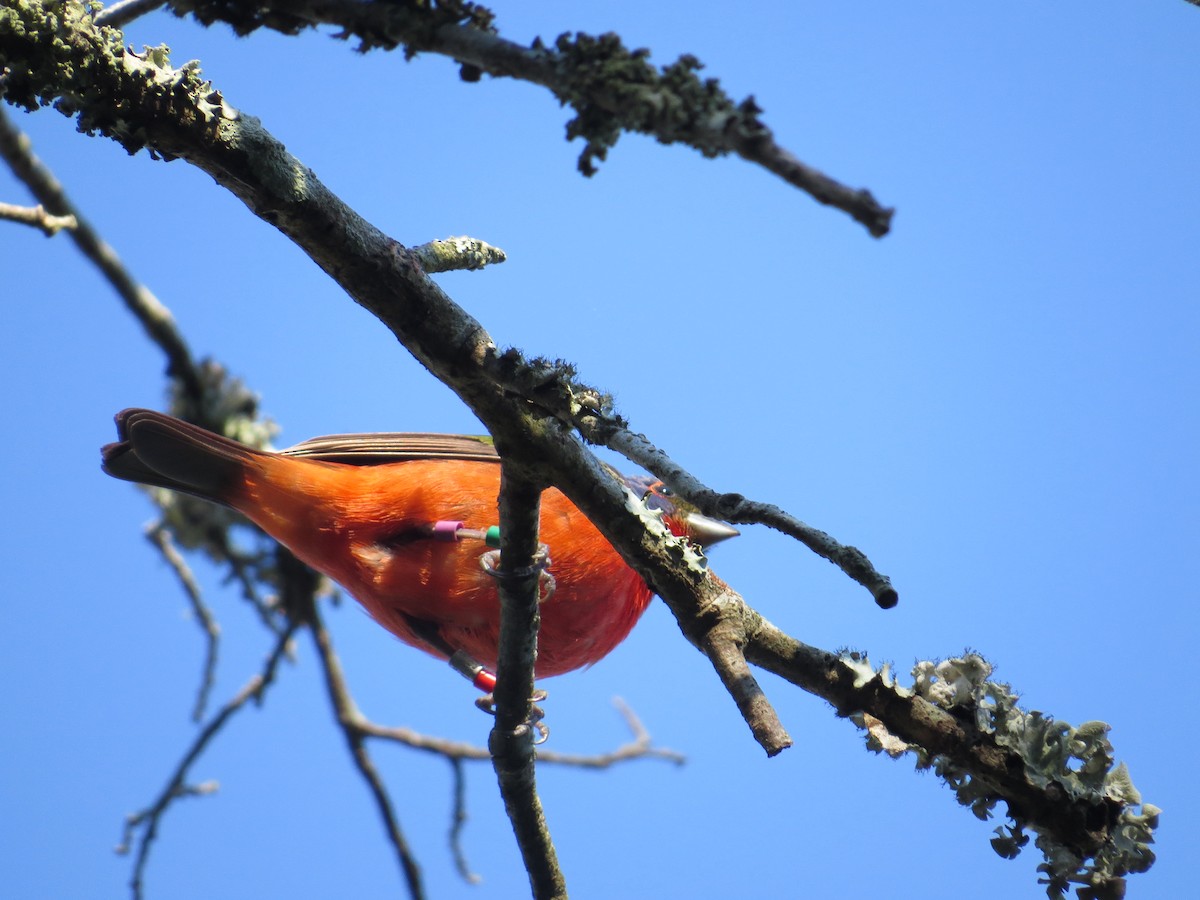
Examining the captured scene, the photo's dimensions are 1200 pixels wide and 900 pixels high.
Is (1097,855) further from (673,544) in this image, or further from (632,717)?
(632,717)

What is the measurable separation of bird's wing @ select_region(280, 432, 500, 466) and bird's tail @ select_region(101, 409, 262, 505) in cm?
30

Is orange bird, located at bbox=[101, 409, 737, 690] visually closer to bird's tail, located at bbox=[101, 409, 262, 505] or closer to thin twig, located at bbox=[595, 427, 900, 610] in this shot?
bird's tail, located at bbox=[101, 409, 262, 505]

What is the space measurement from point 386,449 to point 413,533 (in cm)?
49

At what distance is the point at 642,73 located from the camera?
Answer: 129cm

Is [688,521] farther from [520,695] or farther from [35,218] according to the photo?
[35,218]

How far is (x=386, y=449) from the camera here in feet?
15.2

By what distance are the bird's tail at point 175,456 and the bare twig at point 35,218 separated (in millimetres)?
746

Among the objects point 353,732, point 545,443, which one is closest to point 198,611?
point 353,732

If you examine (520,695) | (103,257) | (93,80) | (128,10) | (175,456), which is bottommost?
(520,695)

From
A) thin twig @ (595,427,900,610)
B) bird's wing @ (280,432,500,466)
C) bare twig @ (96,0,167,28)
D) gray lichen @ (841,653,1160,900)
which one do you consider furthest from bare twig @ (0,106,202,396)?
gray lichen @ (841,653,1160,900)

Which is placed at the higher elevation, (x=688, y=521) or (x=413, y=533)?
(x=688, y=521)

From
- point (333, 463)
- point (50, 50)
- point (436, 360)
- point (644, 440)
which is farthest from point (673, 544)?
point (333, 463)

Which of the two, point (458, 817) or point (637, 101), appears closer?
point (637, 101)

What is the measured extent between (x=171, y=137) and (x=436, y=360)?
0.64 meters
